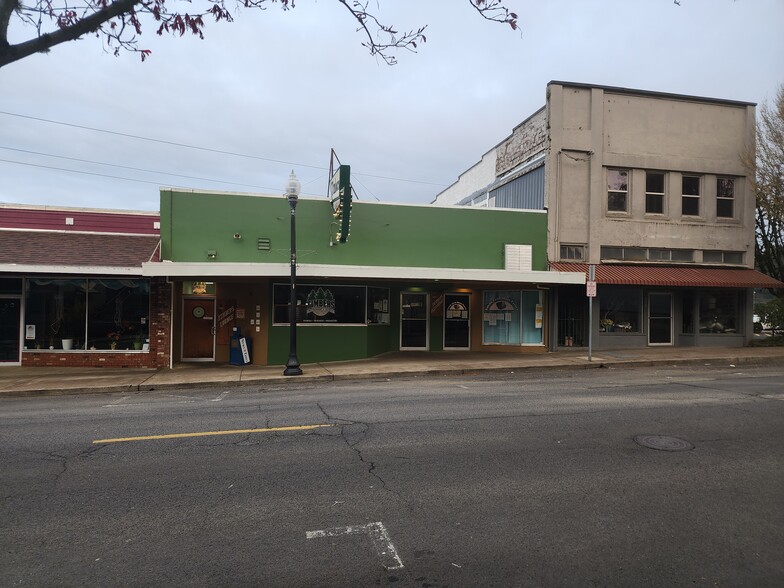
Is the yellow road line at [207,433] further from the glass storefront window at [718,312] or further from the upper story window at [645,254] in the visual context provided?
the glass storefront window at [718,312]

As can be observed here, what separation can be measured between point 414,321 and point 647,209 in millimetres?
9603

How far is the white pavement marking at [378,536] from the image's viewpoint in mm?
3750

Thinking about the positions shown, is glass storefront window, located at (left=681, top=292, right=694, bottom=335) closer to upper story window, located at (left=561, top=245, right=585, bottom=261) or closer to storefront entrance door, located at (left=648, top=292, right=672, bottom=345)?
storefront entrance door, located at (left=648, top=292, right=672, bottom=345)

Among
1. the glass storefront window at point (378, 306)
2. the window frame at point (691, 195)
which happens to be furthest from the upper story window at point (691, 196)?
the glass storefront window at point (378, 306)

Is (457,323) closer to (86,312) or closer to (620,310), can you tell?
(620,310)

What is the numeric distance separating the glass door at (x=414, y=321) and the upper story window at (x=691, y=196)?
34.5 feet

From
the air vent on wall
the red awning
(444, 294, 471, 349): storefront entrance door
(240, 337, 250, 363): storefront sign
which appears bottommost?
(240, 337, 250, 363): storefront sign

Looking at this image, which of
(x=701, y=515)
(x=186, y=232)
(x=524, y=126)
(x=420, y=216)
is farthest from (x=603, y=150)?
(x=701, y=515)

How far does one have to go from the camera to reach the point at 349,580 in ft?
11.6

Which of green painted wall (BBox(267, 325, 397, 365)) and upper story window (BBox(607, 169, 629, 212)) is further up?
upper story window (BBox(607, 169, 629, 212))

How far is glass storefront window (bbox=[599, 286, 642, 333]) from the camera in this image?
758 inches

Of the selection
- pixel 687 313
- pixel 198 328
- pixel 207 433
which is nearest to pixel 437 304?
A: pixel 198 328

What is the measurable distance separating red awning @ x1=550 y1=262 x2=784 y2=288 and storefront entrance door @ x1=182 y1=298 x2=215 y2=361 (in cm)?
1180

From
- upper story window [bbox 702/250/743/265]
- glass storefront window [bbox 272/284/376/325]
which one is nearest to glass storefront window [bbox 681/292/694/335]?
upper story window [bbox 702/250/743/265]
